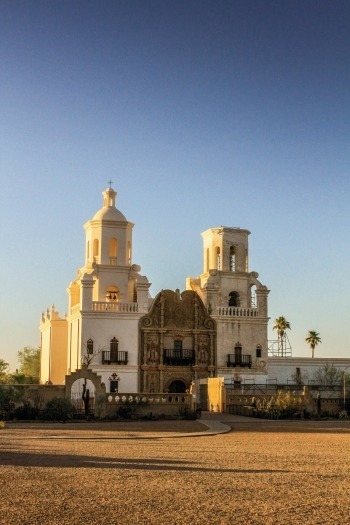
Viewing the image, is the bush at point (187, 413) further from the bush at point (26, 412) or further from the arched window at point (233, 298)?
the arched window at point (233, 298)

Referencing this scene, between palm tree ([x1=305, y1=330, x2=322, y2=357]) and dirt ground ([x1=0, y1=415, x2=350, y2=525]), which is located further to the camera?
palm tree ([x1=305, y1=330, x2=322, y2=357])

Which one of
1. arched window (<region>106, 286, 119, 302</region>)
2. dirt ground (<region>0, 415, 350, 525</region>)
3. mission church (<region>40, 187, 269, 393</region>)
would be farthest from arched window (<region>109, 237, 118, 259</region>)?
dirt ground (<region>0, 415, 350, 525</region>)

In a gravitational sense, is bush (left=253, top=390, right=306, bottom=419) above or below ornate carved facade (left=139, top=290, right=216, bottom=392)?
below

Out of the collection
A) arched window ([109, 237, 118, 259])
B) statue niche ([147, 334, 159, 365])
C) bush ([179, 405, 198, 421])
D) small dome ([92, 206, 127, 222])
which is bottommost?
bush ([179, 405, 198, 421])

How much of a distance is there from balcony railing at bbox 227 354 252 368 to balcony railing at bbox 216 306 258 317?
3.40 metres

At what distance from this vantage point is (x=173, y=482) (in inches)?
585

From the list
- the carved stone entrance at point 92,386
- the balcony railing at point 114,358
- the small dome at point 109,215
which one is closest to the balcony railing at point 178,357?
the balcony railing at point 114,358

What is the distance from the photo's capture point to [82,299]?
61.6 m

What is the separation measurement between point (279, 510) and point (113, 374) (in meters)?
50.2

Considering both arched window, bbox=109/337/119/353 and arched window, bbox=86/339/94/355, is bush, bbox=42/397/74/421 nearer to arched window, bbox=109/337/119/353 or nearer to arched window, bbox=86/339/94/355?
arched window, bbox=86/339/94/355

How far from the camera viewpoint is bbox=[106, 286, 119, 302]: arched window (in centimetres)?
6566

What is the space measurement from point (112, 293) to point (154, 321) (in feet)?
15.5

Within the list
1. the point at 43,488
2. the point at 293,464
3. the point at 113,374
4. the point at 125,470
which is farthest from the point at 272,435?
the point at 113,374

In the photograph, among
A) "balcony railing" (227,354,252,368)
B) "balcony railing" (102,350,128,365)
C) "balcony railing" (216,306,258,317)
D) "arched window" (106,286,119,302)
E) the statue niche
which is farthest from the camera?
"arched window" (106,286,119,302)
